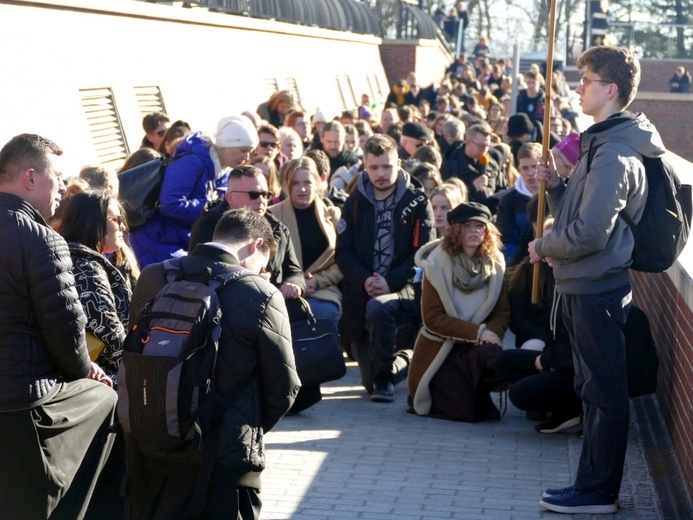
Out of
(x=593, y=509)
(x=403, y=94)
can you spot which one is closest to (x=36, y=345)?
(x=593, y=509)

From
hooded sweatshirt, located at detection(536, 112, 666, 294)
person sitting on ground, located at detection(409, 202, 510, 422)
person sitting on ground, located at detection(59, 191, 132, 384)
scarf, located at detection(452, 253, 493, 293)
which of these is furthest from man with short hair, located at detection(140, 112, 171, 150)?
hooded sweatshirt, located at detection(536, 112, 666, 294)

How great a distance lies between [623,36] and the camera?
4788 cm

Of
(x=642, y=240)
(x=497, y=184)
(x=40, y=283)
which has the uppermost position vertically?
(x=40, y=283)

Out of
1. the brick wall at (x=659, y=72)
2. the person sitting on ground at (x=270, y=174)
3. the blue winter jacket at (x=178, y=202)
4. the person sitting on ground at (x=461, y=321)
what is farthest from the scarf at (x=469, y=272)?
the brick wall at (x=659, y=72)

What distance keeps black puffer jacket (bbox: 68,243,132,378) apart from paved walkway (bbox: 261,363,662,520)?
1.34 metres

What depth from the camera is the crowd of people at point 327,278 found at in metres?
4.78

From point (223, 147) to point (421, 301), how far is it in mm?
1811

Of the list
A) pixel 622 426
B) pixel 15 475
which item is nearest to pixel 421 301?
pixel 622 426

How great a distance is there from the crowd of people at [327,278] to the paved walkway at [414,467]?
0.21 meters

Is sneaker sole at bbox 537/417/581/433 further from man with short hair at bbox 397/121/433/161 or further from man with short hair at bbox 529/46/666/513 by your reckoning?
man with short hair at bbox 397/121/433/161

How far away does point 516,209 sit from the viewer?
35.4 ft

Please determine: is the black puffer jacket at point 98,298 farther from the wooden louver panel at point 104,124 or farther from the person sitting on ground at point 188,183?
the wooden louver panel at point 104,124

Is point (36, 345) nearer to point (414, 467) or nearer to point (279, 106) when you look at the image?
point (414, 467)

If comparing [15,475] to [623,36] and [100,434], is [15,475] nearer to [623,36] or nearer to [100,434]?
[100,434]
